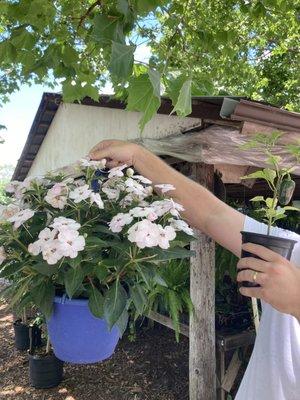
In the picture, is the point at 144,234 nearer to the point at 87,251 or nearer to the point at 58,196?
the point at 87,251

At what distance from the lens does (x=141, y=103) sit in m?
1.46

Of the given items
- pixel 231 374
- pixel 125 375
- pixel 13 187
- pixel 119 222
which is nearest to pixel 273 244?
pixel 119 222

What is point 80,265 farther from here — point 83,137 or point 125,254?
point 83,137

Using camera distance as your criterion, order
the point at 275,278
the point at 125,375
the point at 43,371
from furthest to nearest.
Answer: the point at 125,375, the point at 43,371, the point at 275,278

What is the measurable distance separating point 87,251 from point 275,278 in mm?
525

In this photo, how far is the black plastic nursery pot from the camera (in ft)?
17.0

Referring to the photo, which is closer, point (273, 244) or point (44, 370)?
point (273, 244)

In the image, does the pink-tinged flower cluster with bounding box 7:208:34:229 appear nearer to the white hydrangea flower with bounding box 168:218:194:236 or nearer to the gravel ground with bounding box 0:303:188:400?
the white hydrangea flower with bounding box 168:218:194:236

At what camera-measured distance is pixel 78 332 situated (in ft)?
4.28

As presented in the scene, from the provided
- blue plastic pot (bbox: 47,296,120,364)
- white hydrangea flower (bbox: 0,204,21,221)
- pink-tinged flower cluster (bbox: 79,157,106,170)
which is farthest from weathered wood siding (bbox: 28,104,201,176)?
blue plastic pot (bbox: 47,296,120,364)

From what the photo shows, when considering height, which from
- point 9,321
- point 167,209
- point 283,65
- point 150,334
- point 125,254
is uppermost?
point 283,65

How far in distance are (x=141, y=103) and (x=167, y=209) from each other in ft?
1.42

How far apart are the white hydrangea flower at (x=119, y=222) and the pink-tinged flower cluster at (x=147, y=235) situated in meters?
0.03

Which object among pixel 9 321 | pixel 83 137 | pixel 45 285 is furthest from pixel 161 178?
pixel 9 321
